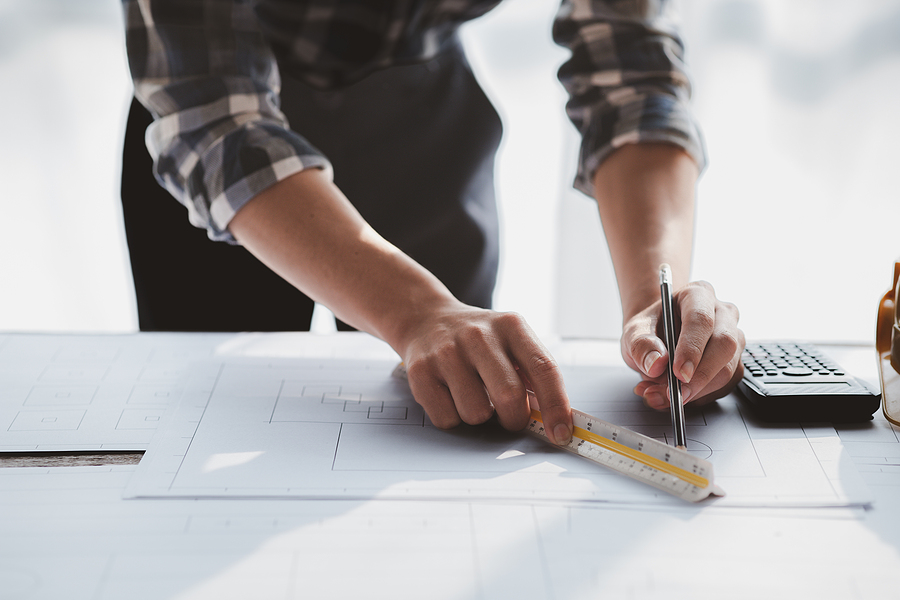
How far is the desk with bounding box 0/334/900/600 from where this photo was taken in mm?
395

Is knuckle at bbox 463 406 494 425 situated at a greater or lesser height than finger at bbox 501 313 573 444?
lesser

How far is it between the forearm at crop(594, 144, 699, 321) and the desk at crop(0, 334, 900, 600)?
0.30 m

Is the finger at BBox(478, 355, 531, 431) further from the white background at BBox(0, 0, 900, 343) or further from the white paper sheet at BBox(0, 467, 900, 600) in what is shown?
the white background at BBox(0, 0, 900, 343)

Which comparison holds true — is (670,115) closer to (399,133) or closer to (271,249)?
(399,133)

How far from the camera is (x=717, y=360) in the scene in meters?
0.59

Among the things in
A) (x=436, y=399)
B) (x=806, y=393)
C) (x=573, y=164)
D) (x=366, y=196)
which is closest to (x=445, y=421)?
(x=436, y=399)

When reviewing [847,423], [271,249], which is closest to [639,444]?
[847,423]

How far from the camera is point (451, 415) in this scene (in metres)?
0.59

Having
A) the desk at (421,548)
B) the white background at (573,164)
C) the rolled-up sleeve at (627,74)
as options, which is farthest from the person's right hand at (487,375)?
the white background at (573,164)

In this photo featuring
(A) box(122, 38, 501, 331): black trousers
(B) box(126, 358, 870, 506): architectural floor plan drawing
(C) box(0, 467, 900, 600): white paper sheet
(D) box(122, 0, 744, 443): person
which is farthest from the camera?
(A) box(122, 38, 501, 331): black trousers

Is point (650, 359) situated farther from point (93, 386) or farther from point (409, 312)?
point (93, 386)

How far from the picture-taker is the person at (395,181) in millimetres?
601

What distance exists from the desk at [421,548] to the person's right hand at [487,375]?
10 cm

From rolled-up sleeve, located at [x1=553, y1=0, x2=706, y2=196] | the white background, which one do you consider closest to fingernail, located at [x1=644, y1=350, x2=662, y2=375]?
rolled-up sleeve, located at [x1=553, y1=0, x2=706, y2=196]
